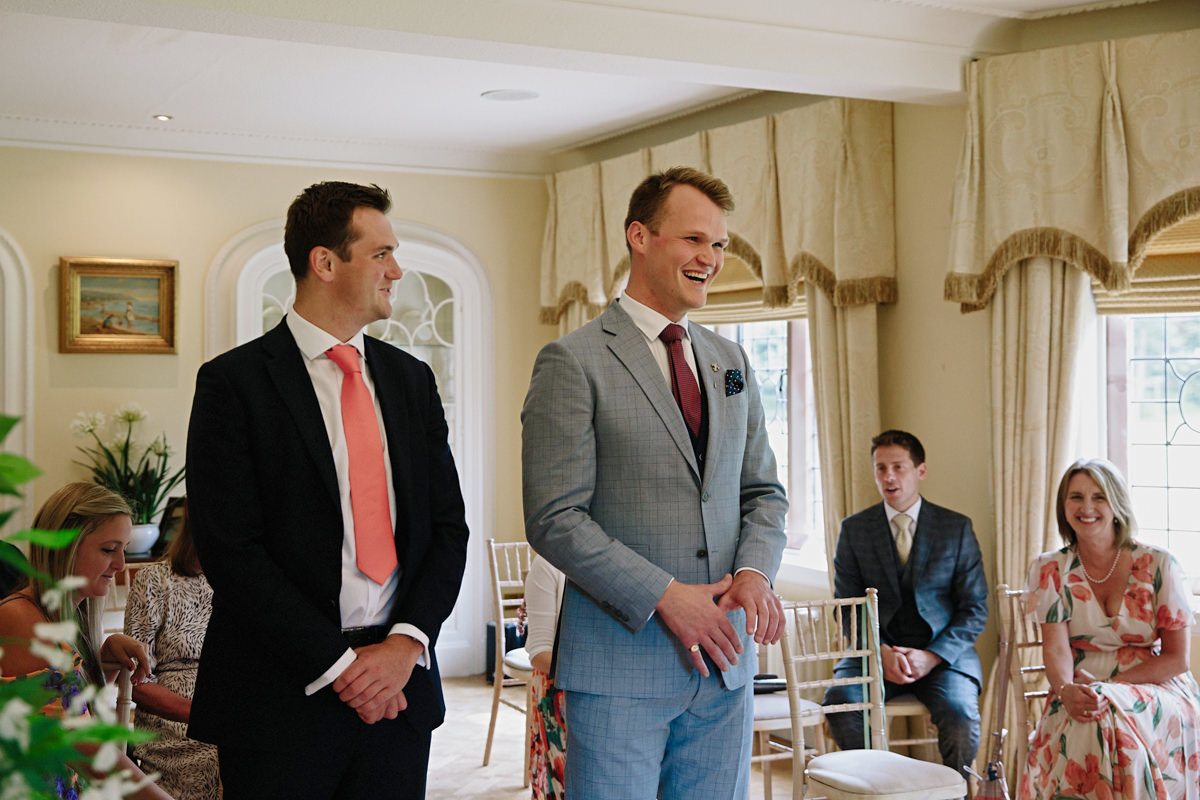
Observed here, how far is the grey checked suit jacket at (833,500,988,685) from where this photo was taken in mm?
3998

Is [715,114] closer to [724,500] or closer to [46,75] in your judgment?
[46,75]

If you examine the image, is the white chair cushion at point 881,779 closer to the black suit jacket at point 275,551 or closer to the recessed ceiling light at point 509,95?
the black suit jacket at point 275,551

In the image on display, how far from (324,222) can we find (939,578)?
2872 millimetres

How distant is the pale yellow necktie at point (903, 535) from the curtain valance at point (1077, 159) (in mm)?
838

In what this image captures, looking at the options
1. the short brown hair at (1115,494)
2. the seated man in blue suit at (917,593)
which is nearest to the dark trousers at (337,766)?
the seated man in blue suit at (917,593)

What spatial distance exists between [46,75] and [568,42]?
2.69 meters

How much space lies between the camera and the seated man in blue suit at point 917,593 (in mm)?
3854

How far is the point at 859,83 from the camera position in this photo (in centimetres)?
416

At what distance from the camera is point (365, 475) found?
1.85m

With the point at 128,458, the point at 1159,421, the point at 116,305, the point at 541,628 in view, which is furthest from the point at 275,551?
the point at 116,305

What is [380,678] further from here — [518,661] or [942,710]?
[518,661]

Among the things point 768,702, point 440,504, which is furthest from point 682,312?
point 768,702

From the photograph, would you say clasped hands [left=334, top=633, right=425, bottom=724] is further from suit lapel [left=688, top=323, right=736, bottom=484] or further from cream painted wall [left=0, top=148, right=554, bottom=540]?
cream painted wall [left=0, top=148, right=554, bottom=540]

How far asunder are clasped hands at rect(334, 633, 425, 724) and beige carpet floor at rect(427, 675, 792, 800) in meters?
3.02
